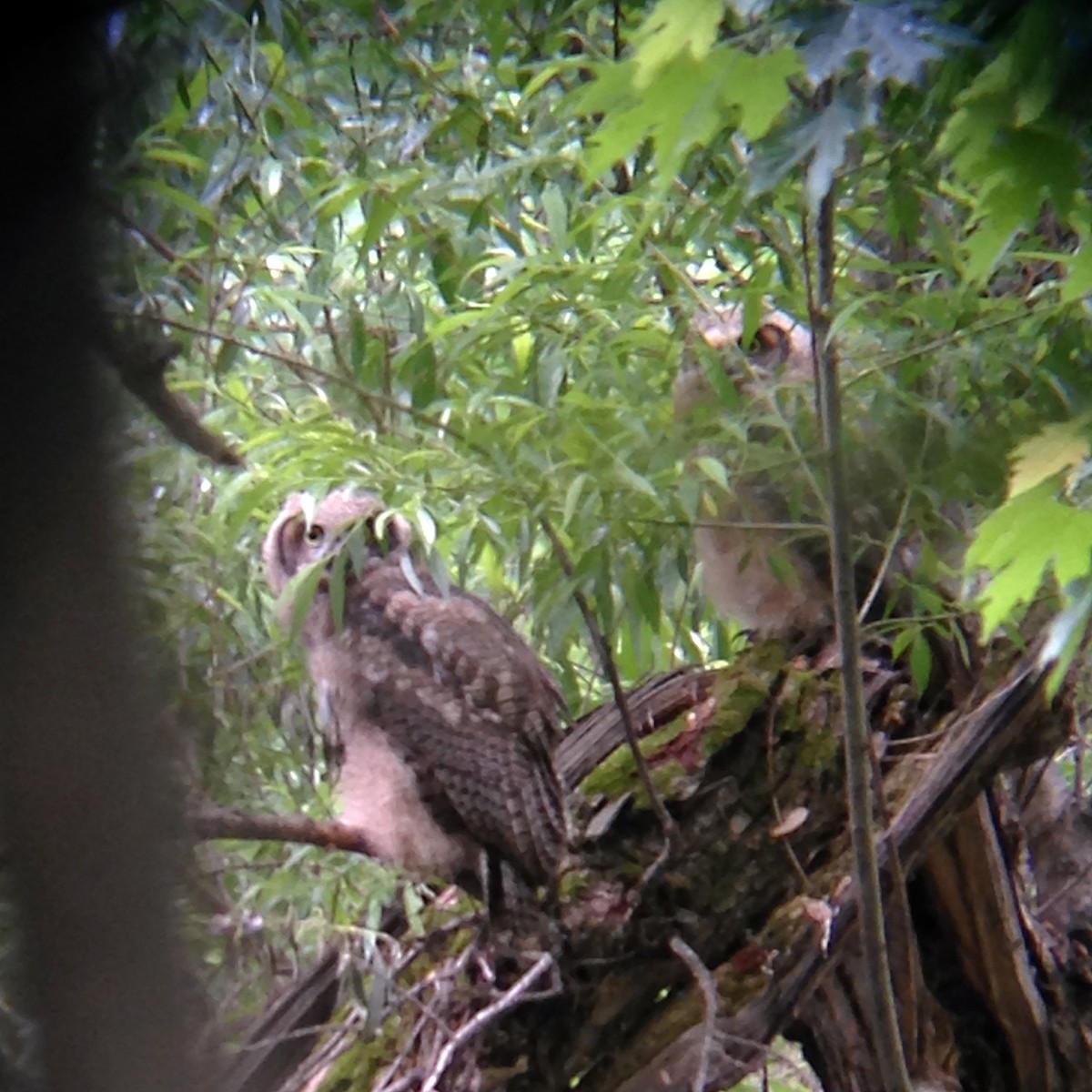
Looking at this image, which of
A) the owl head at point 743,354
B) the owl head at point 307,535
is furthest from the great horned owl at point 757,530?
the owl head at point 307,535

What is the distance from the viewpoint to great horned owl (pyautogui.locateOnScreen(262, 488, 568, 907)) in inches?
58.9

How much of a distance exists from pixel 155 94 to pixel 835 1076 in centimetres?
163

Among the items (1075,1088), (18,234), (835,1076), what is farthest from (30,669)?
(1075,1088)

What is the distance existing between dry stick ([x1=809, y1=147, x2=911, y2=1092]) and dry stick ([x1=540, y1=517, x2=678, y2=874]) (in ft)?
0.95

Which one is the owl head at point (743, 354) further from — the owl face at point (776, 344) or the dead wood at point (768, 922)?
the dead wood at point (768, 922)

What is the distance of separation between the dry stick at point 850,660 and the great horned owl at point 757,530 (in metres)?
0.09

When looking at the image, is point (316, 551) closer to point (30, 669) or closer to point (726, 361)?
point (726, 361)

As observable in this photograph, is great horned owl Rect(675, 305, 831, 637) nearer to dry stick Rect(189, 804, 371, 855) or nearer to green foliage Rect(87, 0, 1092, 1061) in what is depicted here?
green foliage Rect(87, 0, 1092, 1061)

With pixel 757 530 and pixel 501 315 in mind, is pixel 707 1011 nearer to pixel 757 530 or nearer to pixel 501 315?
pixel 757 530

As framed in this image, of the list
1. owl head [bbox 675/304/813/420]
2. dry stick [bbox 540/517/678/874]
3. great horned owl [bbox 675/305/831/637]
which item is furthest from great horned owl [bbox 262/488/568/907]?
owl head [bbox 675/304/813/420]

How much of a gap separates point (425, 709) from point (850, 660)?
70 centimetres

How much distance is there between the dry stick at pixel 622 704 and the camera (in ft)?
4.01

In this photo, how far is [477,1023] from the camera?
51.1 inches

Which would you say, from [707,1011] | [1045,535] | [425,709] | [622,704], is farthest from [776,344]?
[1045,535]
